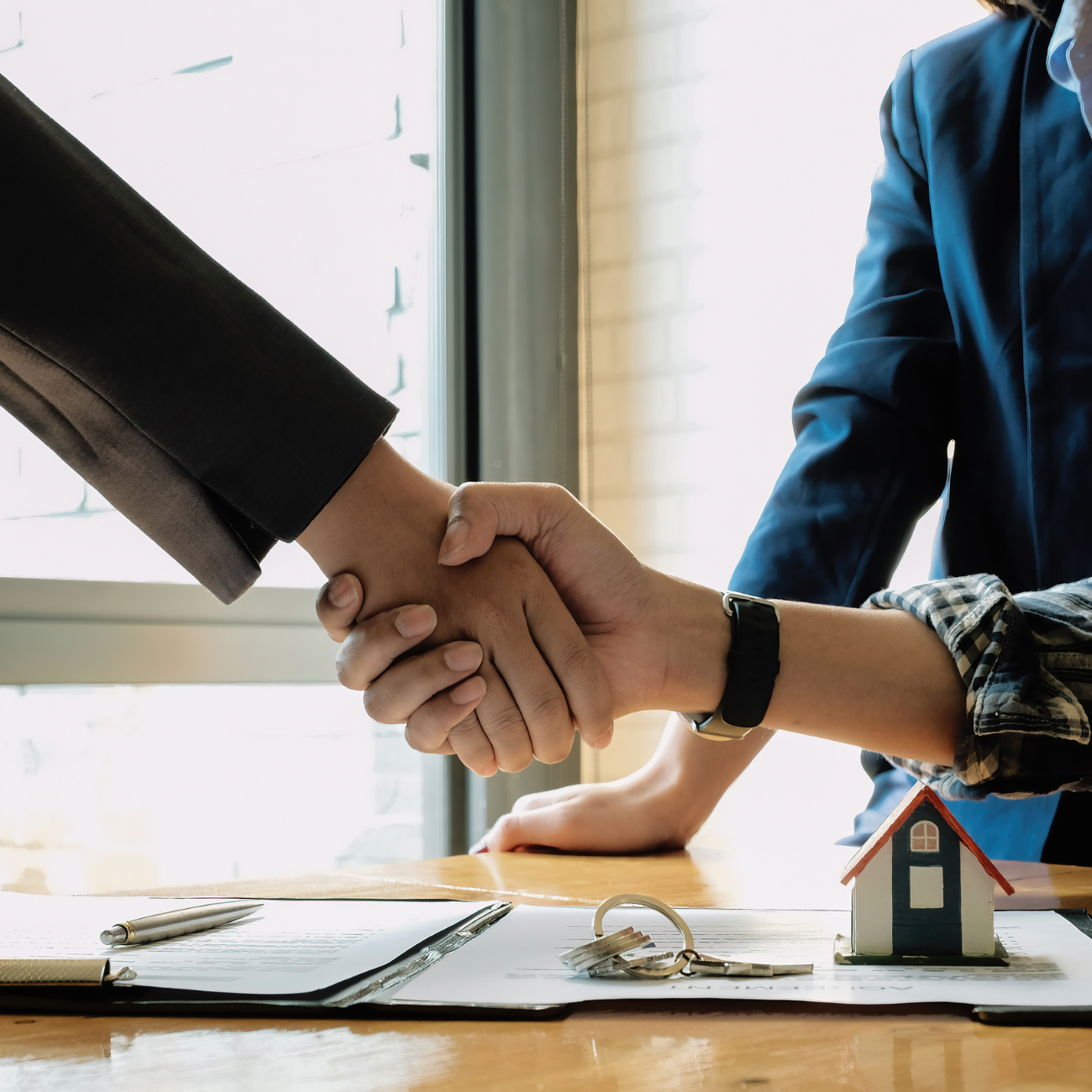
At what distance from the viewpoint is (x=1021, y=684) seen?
0.81m

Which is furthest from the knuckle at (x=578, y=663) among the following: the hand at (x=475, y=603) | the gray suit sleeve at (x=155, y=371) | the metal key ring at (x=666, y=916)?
the metal key ring at (x=666, y=916)

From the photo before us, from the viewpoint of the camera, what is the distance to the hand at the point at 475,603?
946 mm

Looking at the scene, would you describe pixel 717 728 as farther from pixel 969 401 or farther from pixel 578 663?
pixel 969 401

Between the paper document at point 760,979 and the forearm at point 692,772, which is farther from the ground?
the forearm at point 692,772

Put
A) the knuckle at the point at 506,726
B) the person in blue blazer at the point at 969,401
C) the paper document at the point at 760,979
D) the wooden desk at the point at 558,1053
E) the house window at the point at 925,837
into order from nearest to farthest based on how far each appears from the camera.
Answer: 1. the wooden desk at the point at 558,1053
2. the paper document at the point at 760,979
3. the house window at the point at 925,837
4. the knuckle at the point at 506,726
5. the person in blue blazer at the point at 969,401

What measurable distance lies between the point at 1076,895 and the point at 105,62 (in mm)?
1760

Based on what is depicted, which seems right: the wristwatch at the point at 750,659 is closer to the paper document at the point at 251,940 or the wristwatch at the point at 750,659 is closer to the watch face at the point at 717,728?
the watch face at the point at 717,728

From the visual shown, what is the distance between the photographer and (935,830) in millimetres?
630

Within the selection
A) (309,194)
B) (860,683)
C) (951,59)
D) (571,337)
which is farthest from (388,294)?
(860,683)

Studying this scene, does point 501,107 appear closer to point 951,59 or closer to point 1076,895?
point 951,59

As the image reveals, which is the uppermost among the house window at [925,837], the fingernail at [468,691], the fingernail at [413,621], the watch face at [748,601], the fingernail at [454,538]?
the fingernail at [454,538]

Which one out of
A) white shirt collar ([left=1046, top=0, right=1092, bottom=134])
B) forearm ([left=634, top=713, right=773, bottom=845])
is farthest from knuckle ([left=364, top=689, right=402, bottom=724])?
white shirt collar ([left=1046, top=0, right=1092, bottom=134])

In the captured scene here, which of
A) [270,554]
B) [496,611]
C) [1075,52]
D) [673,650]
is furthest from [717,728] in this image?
[270,554]

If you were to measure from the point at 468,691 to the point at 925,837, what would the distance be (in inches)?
17.4
